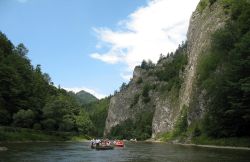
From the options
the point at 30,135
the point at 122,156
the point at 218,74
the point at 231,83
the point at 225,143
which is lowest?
the point at 122,156

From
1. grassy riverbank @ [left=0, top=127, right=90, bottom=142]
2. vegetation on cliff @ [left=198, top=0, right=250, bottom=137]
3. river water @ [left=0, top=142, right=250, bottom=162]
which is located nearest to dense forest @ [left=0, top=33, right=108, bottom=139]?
grassy riverbank @ [left=0, top=127, right=90, bottom=142]

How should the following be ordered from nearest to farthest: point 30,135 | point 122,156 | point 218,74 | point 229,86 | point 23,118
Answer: point 122,156 < point 229,86 < point 218,74 < point 30,135 < point 23,118

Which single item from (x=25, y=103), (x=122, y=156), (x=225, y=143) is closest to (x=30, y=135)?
(x=25, y=103)

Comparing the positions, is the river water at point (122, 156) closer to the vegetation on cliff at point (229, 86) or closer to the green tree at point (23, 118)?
the vegetation on cliff at point (229, 86)

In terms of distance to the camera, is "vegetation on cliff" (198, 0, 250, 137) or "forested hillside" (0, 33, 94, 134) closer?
"vegetation on cliff" (198, 0, 250, 137)

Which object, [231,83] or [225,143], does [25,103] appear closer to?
[225,143]

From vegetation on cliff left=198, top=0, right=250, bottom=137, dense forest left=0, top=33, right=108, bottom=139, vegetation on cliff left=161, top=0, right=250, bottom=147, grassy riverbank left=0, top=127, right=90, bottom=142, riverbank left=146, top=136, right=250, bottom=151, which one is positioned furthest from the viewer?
dense forest left=0, top=33, right=108, bottom=139

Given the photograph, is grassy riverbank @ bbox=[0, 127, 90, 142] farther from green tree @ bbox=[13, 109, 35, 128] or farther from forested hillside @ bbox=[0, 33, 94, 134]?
green tree @ bbox=[13, 109, 35, 128]

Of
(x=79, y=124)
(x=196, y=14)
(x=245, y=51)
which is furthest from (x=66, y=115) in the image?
(x=245, y=51)

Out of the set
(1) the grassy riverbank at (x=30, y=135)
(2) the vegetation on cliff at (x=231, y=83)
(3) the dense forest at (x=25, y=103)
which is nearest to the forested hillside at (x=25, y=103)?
(3) the dense forest at (x=25, y=103)

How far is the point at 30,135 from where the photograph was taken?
4151 inches

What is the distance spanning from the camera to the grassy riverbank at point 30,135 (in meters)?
91.9

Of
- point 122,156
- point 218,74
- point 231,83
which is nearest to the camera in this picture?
point 122,156

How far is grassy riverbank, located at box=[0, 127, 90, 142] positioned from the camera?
9194cm
